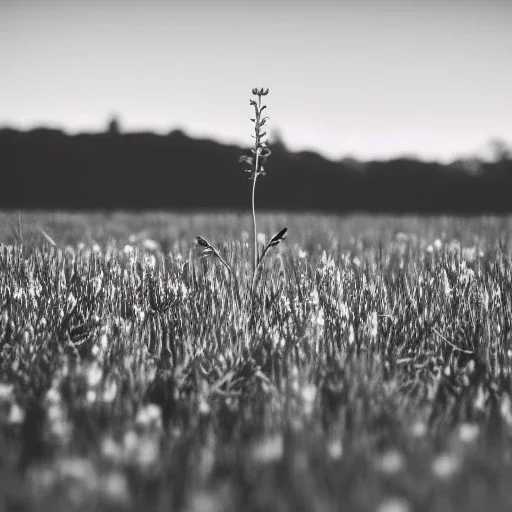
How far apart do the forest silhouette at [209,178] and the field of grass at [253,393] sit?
15.1 metres

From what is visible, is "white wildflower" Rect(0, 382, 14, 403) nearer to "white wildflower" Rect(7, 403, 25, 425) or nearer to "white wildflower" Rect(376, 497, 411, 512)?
"white wildflower" Rect(7, 403, 25, 425)

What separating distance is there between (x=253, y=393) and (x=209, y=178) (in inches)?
690

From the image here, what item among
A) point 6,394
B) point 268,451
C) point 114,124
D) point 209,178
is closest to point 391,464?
point 268,451

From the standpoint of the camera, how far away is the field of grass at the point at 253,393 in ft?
4.03

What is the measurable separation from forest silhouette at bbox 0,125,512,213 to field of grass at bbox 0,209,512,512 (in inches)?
595

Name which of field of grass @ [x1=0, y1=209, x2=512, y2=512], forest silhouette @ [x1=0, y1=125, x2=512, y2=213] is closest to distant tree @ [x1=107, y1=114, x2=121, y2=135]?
forest silhouette @ [x1=0, y1=125, x2=512, y2=213]

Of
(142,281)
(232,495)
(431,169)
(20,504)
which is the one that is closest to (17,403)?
(20,504)

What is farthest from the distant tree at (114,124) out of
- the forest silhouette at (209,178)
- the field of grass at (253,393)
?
the field of grass at (253,393)

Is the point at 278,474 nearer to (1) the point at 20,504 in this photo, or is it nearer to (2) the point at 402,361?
(1) the point at 20,504

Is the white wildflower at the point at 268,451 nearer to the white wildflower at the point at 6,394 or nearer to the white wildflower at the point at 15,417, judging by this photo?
the white wildflower at the point at 15,417

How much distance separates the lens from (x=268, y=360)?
2.01m

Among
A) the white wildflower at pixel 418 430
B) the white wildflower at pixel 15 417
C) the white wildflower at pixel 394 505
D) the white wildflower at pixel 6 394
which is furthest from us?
the white wildflower at pixel 6 394

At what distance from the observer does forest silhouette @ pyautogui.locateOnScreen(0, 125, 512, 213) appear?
18.1 m

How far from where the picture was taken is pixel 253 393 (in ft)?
5.95
